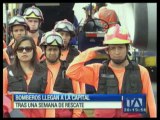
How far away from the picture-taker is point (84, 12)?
A: 475 centimetres

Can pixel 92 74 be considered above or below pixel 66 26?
below

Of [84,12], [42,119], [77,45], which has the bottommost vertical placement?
[42,119]

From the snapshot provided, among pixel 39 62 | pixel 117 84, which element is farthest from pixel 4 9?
pixel 117 84

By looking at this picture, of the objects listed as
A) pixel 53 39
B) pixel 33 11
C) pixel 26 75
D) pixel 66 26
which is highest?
pixel 33 11

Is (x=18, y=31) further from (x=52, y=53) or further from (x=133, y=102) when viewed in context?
(x=133, y=102)

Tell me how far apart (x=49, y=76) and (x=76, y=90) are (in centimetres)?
28

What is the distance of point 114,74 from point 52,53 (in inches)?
23.2

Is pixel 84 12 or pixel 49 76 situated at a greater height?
pixel 84 12

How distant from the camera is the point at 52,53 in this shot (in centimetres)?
477

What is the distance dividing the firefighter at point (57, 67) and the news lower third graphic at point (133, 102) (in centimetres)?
42

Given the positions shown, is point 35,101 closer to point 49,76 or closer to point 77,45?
point 49,76

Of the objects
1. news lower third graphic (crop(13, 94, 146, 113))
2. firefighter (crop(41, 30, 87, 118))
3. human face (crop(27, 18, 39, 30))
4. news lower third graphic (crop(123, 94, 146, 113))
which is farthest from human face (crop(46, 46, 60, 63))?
news lower third graphic (crop(123, 94, 146, 113))

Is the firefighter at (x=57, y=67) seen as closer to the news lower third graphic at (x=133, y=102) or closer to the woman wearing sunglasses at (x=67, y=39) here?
the woman wearing sunglasses at (x=67, y=39)
